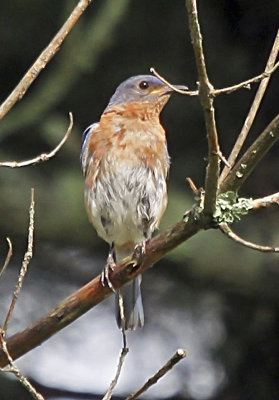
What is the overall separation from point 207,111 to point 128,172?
2.48m

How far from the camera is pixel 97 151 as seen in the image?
6.31 meters

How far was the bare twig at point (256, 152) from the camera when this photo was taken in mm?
4047

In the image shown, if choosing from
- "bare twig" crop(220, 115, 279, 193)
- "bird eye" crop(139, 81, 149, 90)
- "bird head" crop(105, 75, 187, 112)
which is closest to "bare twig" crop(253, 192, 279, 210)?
"bare twig" crop(220, 115, 279, 193)

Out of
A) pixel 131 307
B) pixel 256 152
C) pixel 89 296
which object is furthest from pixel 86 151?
pixel 256 152

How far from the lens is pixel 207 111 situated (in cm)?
373

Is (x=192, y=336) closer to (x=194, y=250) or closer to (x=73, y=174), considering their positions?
(x=194, y=250)

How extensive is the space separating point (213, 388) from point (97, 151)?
2.21 metres

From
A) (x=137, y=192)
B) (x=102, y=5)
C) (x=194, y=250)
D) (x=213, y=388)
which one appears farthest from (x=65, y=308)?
(x=102, y=5)

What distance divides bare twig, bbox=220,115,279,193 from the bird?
6.39ft

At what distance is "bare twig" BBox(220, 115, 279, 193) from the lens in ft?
13.3

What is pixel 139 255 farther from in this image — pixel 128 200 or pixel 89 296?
pixel 128 200

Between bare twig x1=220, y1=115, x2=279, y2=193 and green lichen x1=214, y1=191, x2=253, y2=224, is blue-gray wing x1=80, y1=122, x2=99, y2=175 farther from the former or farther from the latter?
bare twig x1=220, y1=115, x2=279, y2=193

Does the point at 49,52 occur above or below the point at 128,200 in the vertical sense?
above

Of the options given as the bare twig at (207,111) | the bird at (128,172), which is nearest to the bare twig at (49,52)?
the bare twig at (207,111)
